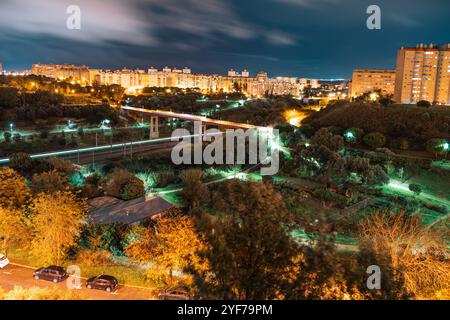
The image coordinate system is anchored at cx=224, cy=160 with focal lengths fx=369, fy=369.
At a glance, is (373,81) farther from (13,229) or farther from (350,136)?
(13,229)

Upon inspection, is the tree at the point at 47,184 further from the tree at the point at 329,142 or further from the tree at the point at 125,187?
the tree at the point at 329,142

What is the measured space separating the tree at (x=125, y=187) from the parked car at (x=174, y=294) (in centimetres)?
1280

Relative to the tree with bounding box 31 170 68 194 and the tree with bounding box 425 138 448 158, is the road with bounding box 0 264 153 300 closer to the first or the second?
the tree with bounding box 31 170 68 194

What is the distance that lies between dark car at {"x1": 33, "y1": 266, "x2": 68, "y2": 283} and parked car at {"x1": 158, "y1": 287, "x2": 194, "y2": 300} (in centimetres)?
439

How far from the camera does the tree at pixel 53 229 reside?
15438 mm

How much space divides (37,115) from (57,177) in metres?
38.0

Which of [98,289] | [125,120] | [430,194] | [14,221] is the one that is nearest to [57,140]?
[125,120]

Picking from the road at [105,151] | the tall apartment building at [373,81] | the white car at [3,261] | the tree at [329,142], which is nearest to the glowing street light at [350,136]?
the tree at [329,142]

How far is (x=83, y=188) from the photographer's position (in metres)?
25.0

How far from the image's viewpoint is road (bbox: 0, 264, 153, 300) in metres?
13.2

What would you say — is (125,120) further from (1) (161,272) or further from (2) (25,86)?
(1) (161,272)
